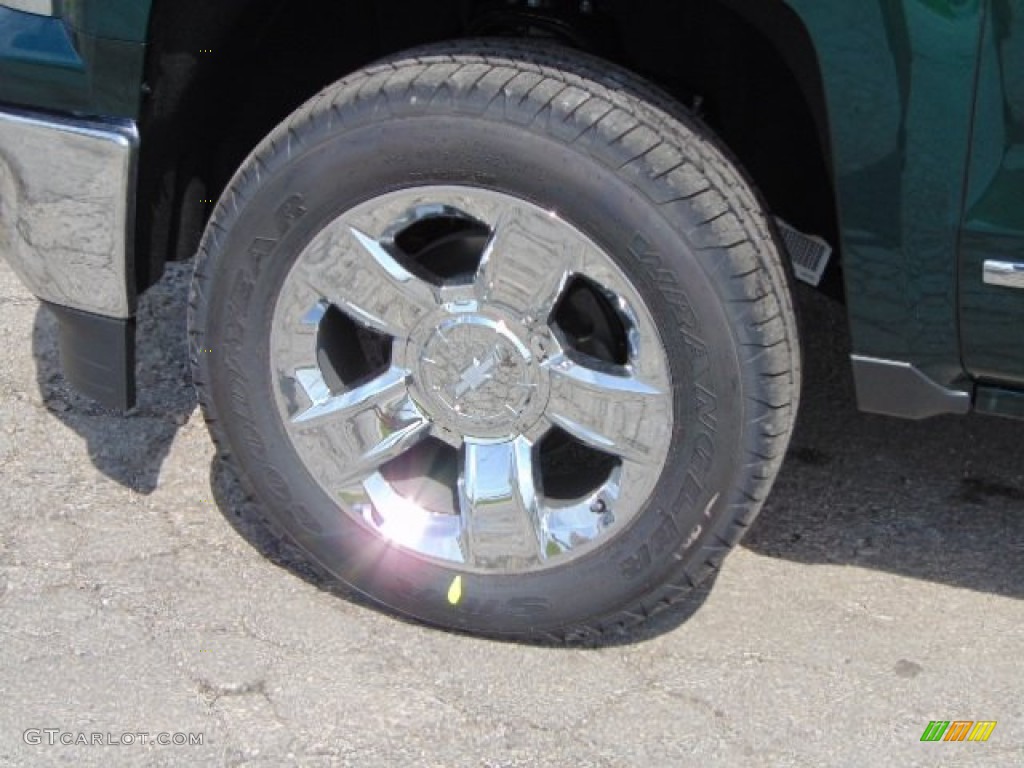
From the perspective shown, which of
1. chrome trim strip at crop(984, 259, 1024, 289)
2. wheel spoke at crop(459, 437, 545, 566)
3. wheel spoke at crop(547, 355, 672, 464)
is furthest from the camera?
→ wheel spoke at crop(459, 437, 545, 566)

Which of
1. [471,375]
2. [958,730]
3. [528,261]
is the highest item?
[528,261]

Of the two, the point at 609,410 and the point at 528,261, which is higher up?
the point at 528,261

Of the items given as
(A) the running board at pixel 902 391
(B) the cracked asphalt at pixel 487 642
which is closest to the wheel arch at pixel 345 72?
(A) the running board at pixel 902 391

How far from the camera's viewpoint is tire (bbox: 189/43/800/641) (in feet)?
7.76

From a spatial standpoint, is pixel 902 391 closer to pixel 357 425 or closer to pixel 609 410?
pixel 609 410

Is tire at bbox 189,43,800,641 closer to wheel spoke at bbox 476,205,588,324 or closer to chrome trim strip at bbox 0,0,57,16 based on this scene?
wheel spoke at bbox 476,205,588,324

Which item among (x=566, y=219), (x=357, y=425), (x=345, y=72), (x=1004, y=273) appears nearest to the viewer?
(x=1004, y=273)

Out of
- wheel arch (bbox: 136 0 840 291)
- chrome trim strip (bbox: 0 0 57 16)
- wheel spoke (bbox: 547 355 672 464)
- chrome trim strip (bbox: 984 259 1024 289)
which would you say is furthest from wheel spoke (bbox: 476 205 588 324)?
chrome trim strip (bbox: 0 0 57 16)

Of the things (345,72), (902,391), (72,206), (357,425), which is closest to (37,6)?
(72,206)

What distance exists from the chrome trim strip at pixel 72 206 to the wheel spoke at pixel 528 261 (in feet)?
2.09

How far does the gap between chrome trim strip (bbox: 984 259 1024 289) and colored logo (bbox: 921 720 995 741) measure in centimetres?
75

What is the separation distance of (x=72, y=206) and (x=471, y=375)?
75 cm

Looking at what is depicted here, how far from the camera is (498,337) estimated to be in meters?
2.50

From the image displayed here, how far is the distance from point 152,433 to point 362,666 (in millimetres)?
939
